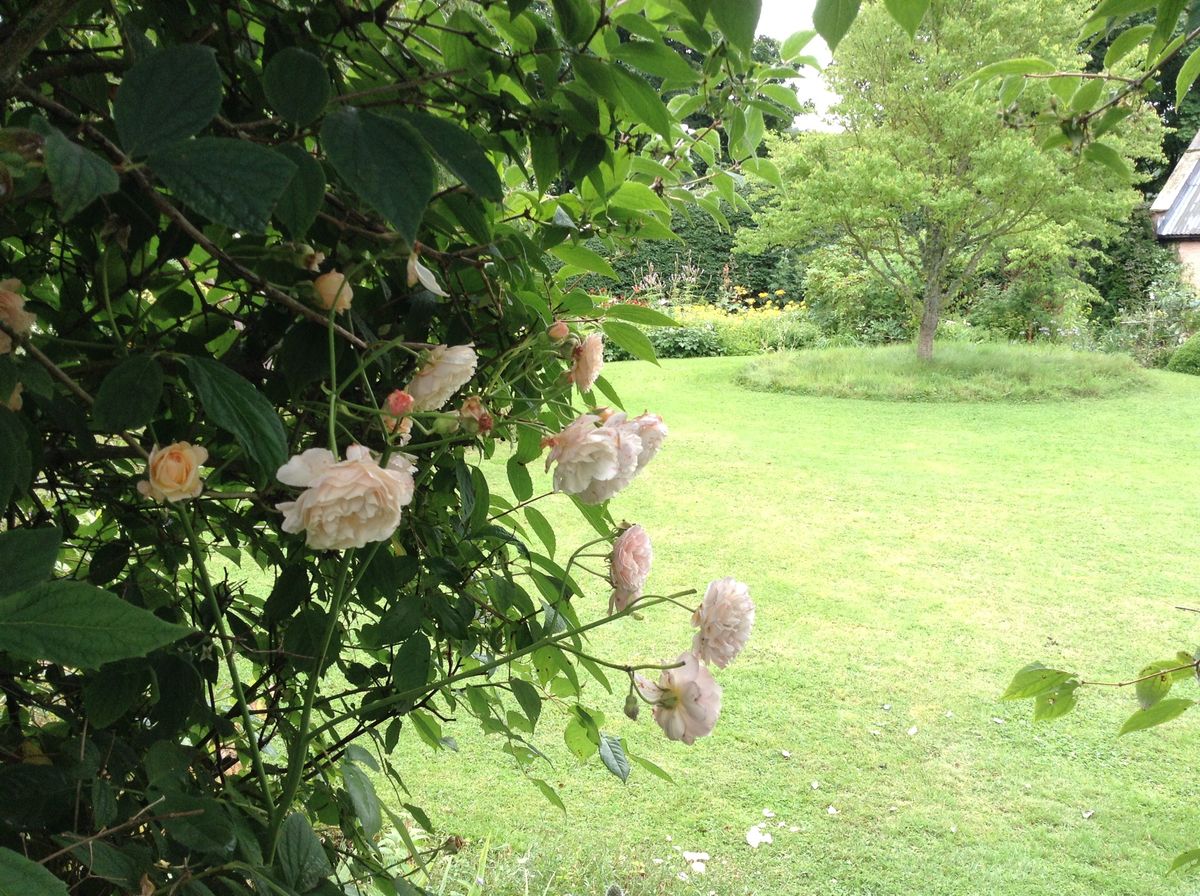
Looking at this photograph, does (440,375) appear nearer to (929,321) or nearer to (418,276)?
(418,276)

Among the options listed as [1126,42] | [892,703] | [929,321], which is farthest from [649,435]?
[929,321]

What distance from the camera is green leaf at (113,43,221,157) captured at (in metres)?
0.28

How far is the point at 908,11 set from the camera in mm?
394

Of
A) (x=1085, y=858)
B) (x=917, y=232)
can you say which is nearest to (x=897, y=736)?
(x=1085, y=858)

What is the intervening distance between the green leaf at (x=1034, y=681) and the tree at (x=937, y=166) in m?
7.37

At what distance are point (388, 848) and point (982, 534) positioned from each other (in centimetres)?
330

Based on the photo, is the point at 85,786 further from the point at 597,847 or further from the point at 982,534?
the point at 982,534

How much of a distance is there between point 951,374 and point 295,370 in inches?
309

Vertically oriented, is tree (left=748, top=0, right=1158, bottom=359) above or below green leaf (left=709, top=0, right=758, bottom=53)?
above

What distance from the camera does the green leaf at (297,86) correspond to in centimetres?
35

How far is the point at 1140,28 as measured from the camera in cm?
72

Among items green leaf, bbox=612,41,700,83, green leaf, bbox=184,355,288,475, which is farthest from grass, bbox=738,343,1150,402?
green leaf, bbox=184,355,288,475

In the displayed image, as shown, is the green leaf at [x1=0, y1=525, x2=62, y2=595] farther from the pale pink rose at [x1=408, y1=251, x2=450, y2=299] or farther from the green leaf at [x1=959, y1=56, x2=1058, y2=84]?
the green leaf at [x1=959, y1=56, x2=1058, y2=84]

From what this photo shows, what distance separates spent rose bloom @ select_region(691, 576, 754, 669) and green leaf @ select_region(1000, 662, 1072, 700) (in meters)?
0.31
